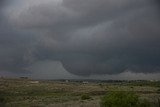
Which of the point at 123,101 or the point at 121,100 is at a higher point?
the point at 121,100

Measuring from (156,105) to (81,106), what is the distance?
19.1 m

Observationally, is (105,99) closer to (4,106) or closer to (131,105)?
(131,105)

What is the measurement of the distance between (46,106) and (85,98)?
22476 millimetres

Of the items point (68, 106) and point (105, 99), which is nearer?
point (105, 99)

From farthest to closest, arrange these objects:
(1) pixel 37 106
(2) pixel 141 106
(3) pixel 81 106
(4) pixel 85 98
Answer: (4) pixel 85 98 < (1) pixel 37 106 < (3) pixel 81 106 < (2) pixel 141 106

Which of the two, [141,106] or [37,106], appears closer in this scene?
[141,106]

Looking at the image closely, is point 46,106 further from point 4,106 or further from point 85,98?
point 85,98

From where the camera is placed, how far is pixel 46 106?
3300 inches

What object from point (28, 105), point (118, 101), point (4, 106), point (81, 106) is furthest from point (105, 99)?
point (4, 106)

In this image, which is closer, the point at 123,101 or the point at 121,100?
the point at 123,101

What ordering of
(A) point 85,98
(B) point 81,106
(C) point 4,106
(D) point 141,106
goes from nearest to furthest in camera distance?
1. (D) point 141,106
2. (B) point 81,106
3. (C) point 4,106
4. (A) point 85,98

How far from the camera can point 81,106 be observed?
78938 millimetres

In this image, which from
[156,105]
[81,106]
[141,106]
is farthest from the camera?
[81,106]

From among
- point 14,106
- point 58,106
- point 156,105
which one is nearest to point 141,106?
point 156,105
